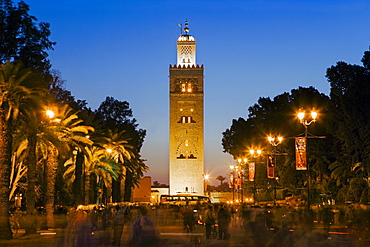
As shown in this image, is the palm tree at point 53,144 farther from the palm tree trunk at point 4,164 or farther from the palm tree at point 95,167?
the palm tree at point 95,167

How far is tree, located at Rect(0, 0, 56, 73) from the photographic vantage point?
3472 centimetres

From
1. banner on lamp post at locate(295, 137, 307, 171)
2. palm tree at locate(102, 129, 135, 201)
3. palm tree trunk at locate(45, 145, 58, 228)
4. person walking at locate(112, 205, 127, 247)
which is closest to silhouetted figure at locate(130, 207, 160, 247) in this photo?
person walking at locate(112, 205, 127, 247)

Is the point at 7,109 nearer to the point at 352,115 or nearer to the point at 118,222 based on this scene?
the point at 118,222

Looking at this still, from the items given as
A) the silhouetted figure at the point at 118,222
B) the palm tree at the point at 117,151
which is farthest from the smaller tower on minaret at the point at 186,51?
the silhouetted figure at the point at 118,222

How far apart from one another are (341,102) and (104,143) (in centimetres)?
2135

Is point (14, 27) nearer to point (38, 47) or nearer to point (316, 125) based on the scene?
point (38, 47)

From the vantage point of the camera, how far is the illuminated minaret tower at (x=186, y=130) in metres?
104

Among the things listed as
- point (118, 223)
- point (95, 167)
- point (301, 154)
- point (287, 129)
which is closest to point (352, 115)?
point (301, 154)

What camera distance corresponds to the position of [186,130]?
4163 inches

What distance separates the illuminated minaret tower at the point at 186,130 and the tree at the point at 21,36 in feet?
225

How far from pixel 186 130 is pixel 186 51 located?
18.7 meters

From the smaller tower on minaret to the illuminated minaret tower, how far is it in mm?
3591

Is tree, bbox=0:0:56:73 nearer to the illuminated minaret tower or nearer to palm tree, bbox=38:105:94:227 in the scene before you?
palm tree, bbox=38:105:94:227

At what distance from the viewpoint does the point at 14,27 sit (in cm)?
3506
